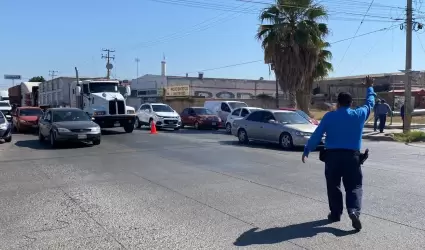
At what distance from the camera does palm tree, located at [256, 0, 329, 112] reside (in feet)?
88.8

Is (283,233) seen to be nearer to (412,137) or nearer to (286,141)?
(286,141)

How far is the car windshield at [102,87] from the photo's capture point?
25125 mm

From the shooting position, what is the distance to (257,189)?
865cm

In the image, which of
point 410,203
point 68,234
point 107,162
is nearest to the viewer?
point 68,234

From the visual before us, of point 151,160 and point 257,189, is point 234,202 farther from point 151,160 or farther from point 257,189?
point 151,160

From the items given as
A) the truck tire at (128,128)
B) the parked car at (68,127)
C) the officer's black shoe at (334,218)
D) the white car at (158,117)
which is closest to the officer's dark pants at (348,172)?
the officer's black shoe at (334,218)

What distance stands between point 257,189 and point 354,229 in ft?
9.72

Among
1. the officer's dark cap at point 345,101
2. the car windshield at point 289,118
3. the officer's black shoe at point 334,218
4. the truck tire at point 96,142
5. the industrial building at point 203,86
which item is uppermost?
the industrial building at point 203,86

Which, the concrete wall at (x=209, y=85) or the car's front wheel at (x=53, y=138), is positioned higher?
the concrete wall at (x=209, y=85)

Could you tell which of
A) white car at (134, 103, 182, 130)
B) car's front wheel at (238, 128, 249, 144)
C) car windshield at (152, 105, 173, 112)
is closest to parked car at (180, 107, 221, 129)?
white car at (134, 103, 182, 130)

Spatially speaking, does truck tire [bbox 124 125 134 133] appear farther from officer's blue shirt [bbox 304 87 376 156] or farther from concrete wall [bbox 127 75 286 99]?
concrete wall [bbox 127 75 286 99]

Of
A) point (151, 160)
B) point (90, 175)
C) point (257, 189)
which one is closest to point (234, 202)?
point (257, 189)

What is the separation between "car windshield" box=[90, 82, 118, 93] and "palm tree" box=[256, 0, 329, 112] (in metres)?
9.12

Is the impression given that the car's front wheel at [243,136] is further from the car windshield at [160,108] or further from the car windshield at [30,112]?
the car windshield at [30,112]
